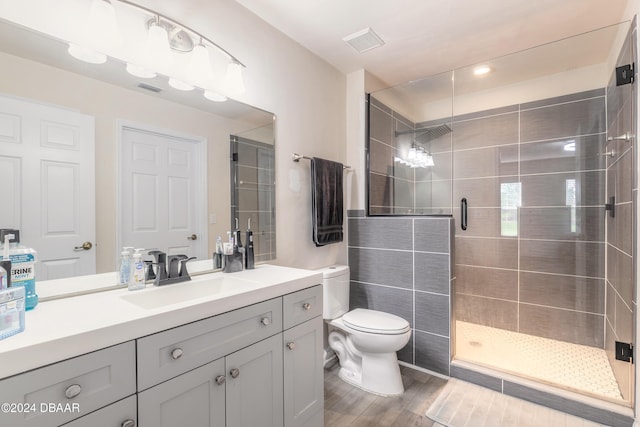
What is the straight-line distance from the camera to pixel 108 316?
0.91 meters

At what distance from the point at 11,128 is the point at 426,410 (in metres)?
2.38

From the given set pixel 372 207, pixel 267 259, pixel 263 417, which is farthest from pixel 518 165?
pixel 263 417

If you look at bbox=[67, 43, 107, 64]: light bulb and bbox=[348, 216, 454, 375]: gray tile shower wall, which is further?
bbox=[348, 216, 454, 375]: gray tile shower wall

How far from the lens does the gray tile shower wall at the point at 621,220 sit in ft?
5.26

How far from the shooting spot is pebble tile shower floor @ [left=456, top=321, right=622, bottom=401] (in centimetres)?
187

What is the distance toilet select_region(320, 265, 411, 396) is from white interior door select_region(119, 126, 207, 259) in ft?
3.16

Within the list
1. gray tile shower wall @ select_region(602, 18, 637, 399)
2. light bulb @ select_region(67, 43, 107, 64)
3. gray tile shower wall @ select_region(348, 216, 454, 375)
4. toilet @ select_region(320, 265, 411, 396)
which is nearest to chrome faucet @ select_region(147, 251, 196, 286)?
light bulb @ select_region(67, 43, 107, 64)

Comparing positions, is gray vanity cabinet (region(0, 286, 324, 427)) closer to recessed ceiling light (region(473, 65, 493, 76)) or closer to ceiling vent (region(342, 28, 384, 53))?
ceiling vent (region(342, 28, 384, 53))

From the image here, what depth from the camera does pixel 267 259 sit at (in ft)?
6.32

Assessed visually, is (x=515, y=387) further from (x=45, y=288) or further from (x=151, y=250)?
(x=45, y=288)

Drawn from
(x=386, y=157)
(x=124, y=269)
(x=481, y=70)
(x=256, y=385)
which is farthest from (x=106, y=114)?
(x=481, y=70)

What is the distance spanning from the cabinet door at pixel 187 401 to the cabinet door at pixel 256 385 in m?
0.04

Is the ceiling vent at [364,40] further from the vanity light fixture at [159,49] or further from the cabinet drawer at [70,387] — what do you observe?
the cabinet drawer at [70,387]

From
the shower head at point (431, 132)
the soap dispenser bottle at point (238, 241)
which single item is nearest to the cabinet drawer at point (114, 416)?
the soap dispenser bottle at point (238, 241)
